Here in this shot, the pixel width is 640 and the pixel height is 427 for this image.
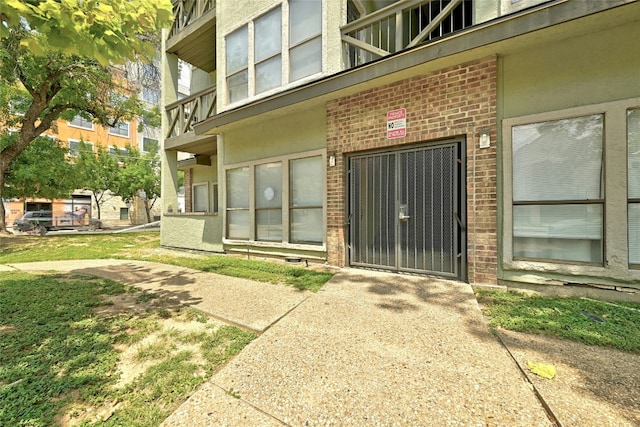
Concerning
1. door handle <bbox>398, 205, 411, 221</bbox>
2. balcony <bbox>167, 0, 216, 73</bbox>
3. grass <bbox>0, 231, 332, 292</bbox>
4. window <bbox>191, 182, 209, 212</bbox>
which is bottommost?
grass <bbox>0, 231, 332, 292</bbox>

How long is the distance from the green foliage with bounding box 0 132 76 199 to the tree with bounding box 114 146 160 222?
36.2ft

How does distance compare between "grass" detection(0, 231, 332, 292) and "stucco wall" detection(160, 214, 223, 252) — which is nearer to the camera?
"grass" detection(0, 231, 332, 292)

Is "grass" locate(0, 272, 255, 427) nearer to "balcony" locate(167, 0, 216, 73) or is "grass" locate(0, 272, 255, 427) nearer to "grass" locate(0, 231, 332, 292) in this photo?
"grass" locate(0, 231, 332, 292)

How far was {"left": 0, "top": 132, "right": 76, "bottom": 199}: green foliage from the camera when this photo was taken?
492 inches

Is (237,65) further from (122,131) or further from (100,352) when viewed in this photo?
(122,131)

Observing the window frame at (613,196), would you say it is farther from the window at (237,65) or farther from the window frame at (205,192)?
the window frame at (205,192)

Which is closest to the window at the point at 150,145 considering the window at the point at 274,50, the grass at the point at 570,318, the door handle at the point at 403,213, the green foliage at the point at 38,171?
the green foliage at the point at 38,171

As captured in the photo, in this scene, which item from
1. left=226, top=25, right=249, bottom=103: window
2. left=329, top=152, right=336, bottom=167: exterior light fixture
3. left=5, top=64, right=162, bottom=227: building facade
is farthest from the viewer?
left=5, top=64, right=162, bottom=227: building facade

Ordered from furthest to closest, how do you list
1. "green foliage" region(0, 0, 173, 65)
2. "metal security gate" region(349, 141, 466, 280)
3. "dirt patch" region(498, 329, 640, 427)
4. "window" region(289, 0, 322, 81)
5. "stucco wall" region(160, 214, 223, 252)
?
"stucco wall" region(160, 214, 223, 252) → "window" region(289, 0, 322, 81) → "metal security gate" region(349, 141, 466, 280) → "green foliage" region(0, 0, 173, 65) → "dirt patch" region(498, 329, 640, 427)

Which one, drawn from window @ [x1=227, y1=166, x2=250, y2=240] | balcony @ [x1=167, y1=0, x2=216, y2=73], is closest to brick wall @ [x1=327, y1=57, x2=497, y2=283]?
window @ [x1=227, y1=166, x2=250, y2=240]

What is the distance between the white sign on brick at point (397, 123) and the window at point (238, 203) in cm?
406

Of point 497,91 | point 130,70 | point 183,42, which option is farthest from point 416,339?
point 130,70

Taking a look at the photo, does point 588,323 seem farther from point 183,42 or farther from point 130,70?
point 130,70

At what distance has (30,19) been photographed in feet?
8.83
